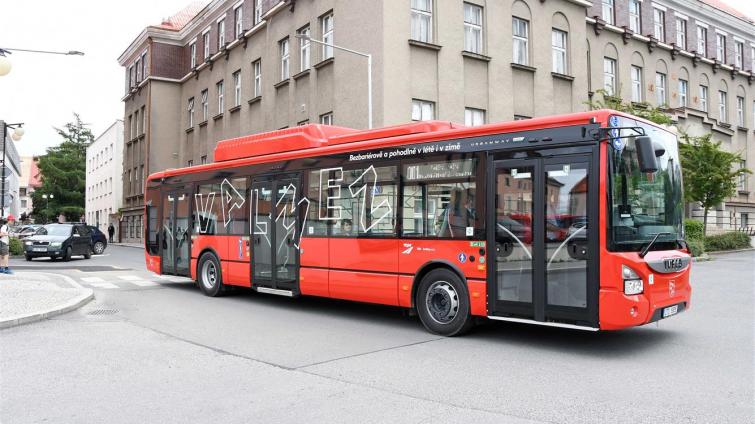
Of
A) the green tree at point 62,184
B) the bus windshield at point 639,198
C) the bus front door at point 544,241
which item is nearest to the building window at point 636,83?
the bus windshield at point 639,198

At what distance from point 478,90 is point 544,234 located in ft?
52.3

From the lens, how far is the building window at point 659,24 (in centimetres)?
3362

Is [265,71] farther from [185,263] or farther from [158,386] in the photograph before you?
[158,386]

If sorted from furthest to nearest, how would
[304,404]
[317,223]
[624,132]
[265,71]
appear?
1. [265,71]
2. [317,223]
3. [624,132]
4. [304,404]

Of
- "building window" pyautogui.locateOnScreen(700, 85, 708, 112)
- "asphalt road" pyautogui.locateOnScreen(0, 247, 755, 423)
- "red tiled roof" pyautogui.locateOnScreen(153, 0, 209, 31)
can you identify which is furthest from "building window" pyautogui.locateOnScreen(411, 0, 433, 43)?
"red tiled roof" pyautogui.locateOnScreen(153, 0, 209, 31)

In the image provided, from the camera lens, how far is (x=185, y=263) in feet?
46.1

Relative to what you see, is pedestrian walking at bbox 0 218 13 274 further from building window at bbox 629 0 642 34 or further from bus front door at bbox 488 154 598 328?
building window at bbox 629 0 642 34

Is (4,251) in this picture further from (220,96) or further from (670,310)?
(220,96)

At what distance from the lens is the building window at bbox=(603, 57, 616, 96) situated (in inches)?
1156

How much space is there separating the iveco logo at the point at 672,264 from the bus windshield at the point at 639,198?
0.18m

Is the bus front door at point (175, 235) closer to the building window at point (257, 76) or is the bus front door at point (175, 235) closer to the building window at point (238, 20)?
the building window at point (257, 76)

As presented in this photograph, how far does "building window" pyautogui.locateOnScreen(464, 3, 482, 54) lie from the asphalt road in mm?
14357

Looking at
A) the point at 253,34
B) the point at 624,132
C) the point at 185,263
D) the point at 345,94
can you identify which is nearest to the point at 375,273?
the point at 624,132

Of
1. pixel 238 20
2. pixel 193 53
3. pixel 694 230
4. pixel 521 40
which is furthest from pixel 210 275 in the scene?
pixel 193 53
